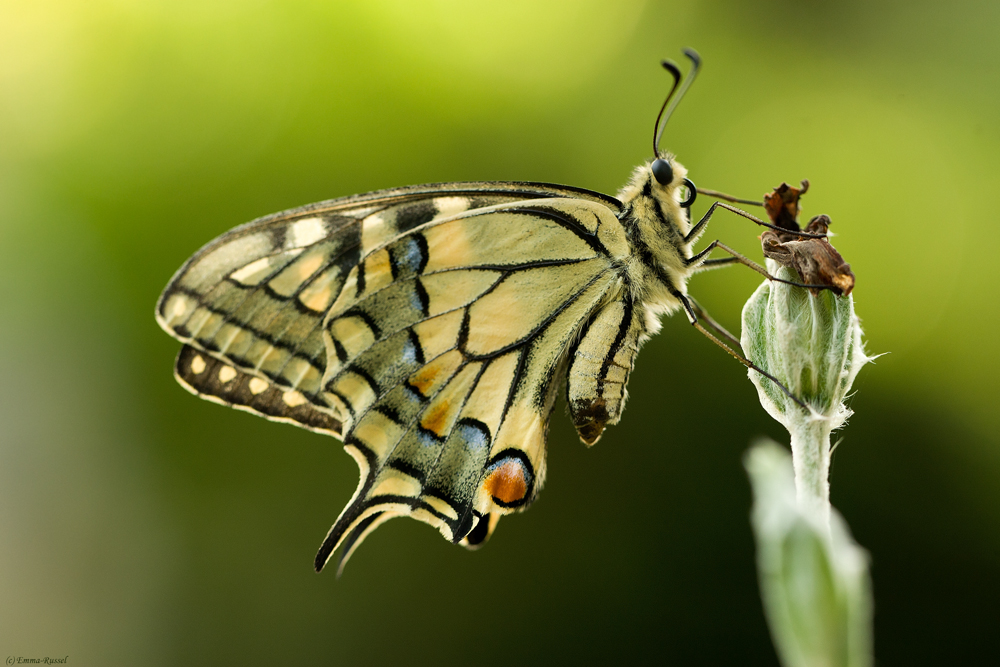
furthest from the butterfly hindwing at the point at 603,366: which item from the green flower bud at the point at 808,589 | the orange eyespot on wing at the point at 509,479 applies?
the green flower bud at the point at 808,589

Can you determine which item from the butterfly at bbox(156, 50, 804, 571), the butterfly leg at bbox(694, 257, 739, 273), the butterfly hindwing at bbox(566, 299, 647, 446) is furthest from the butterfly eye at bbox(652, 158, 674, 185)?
the butterfly hindwing at bbox(566, 299, 647, 446)

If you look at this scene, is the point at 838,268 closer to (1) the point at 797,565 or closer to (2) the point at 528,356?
(1) the point at 797,565

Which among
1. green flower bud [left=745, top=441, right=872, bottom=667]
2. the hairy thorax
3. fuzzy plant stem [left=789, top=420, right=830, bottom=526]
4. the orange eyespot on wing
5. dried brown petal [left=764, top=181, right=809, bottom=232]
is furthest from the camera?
the hairy thorax

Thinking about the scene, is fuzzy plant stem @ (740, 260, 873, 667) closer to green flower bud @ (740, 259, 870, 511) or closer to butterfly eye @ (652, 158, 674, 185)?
green flower bud @ (740, 259, 870, 511)

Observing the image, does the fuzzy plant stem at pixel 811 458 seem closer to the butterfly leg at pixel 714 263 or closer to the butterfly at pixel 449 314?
the butterfly at pixel 449 314

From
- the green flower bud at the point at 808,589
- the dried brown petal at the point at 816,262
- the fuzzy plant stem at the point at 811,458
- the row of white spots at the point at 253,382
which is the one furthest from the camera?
the row of white spots at the point at 253,382

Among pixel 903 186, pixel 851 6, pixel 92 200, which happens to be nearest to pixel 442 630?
pixel 92 200
